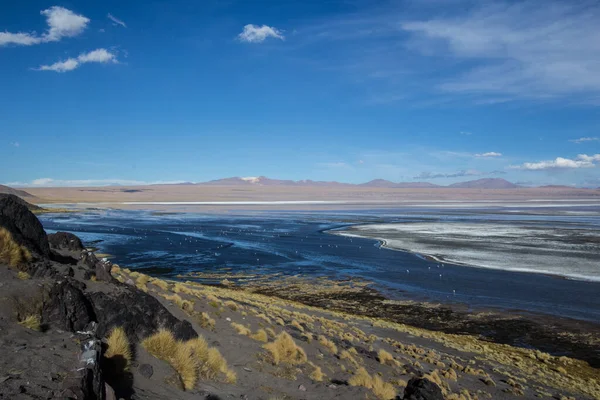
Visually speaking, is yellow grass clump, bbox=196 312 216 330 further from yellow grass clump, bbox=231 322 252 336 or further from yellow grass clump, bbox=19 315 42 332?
yellow grass clump, bbox=19 315 42 332

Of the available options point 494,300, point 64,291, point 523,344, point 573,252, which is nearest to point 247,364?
point 64,291

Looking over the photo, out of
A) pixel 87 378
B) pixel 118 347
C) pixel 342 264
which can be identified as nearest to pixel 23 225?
pixel 118 347

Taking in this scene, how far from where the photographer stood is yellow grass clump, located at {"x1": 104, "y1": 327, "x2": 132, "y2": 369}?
694 centimetres

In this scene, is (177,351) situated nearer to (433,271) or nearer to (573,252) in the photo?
(433,271)

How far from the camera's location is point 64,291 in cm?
732

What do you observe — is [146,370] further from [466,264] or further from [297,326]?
[466,264]

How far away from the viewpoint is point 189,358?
803 cm

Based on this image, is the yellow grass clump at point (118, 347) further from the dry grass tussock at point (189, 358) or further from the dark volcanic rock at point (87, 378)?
the dark volcanic rock at point (87, 378)

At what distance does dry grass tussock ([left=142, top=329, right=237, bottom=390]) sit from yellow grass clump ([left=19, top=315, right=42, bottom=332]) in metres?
1.96

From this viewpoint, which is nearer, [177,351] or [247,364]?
[177,351]

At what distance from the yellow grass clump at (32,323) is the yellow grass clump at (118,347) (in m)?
1.06

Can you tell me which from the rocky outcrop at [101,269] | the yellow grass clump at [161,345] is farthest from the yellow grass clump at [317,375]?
the rocky outcrop at [101,269]

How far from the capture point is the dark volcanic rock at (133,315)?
325 inches

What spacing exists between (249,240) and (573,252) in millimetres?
30193
